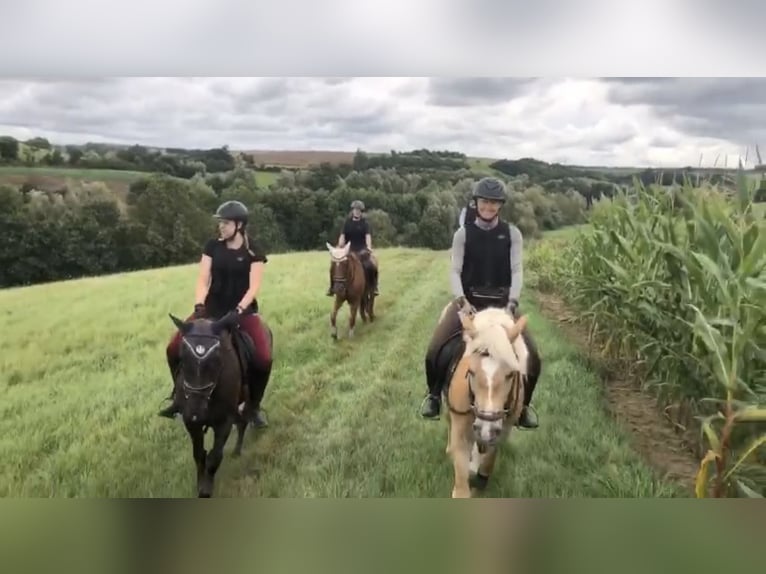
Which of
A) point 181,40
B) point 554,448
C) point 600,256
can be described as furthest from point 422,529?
point 181,40

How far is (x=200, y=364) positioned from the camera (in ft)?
6.23

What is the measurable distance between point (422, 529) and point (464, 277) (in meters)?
0.72

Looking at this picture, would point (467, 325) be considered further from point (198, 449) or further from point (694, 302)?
point (198, 449)

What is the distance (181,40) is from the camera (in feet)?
6.42

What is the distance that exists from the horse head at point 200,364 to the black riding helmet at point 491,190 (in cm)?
84

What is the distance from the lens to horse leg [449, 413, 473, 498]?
1.92 meters

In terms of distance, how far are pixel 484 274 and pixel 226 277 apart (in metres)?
0.75

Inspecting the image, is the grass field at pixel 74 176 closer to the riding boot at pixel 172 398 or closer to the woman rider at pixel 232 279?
the woman rider at pixel 232 279

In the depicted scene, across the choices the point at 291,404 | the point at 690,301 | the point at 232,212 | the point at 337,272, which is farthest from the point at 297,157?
the point at 690,301

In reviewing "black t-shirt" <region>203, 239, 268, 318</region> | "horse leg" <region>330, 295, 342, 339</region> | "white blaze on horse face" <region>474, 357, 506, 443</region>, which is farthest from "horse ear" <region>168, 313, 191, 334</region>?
"white blaze on horse face" <region>474, 357, 506, 443</region>

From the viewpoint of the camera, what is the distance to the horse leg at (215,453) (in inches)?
78.4

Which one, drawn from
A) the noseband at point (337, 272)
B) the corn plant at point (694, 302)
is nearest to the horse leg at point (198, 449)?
the noseband at point (337, 272)

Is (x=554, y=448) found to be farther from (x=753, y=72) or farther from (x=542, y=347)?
(x=753, y=72)

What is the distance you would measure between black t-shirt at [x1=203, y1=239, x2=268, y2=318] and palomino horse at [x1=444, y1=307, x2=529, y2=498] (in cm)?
65
